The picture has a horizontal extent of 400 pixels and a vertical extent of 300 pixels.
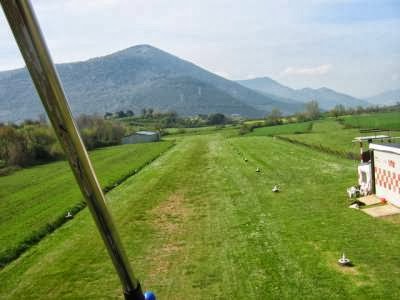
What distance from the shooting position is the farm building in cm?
1508

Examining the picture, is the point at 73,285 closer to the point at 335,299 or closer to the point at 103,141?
the point at 335,299

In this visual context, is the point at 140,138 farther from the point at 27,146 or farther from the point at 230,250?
the point at 230,250

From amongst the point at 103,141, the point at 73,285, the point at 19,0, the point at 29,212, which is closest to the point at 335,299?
the point at 73,285

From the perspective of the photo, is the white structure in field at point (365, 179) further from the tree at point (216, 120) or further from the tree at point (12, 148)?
the tree at point (216, 120)

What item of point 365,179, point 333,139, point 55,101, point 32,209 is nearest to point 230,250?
point 365,179

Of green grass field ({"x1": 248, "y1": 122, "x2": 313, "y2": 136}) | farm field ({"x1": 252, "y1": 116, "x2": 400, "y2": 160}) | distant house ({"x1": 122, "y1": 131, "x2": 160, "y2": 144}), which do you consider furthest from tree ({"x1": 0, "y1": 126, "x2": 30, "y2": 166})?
green grass field ({"x1": 248, "y1": 122, "x2": 313, "y2": 136})

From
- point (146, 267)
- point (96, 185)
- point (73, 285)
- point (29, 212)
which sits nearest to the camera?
point (96, 185)

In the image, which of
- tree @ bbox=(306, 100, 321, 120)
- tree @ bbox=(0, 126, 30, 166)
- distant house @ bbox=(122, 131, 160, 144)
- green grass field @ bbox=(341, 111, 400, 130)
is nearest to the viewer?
tree @ bbox=(0, 126, 30, 166)

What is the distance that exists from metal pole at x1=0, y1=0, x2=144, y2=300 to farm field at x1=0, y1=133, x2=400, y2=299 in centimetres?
808

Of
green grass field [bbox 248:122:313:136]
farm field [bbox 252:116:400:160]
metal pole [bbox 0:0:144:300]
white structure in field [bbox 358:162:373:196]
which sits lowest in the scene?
green grass field [bbox 248:122:313:136]

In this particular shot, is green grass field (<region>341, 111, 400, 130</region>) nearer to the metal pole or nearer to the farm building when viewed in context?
the farm building

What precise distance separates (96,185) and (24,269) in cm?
1273

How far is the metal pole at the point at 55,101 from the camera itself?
5.08 feet

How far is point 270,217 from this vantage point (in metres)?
16.1
